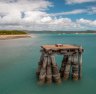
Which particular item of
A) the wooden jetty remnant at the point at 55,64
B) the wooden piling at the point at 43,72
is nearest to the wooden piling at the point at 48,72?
the wooden jetty remnant at the point at 55,64

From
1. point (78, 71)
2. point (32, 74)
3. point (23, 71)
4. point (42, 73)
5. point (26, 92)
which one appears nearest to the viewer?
point (26, 92)

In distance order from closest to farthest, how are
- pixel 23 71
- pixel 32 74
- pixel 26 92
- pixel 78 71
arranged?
pixel 26 92
pixel 78 71
pixel 32 74
pixel 23 71

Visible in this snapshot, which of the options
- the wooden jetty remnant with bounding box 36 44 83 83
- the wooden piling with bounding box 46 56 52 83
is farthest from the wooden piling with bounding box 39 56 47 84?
the wooden piling with bounding box 46 56 52 83

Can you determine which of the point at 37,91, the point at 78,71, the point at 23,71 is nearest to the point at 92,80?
the point at 78,71

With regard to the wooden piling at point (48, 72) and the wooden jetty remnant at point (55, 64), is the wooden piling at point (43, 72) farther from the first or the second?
the wooden piling at point (48, 72)

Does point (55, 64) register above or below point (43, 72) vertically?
above

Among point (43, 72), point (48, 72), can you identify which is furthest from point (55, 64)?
point (43, 72)

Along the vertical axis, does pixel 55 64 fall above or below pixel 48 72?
above

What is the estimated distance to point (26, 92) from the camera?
2303 cm

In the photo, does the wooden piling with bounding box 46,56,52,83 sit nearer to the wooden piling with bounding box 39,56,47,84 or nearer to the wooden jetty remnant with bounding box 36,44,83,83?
the wooden jetty remnant with bounding box 36,44,83,83

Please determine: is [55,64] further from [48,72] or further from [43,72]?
[43,72]

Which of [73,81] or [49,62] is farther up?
[49,62]

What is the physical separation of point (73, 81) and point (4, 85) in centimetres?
769

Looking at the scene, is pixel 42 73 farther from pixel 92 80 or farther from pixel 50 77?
pixel 92 80
